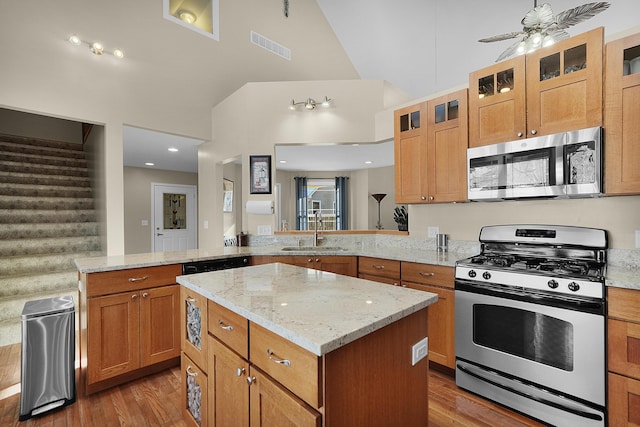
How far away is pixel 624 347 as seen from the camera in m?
1.58

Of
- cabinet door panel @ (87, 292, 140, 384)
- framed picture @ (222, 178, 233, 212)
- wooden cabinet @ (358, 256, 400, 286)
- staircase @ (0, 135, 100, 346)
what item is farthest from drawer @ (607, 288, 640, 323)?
staircase @ (0, 135, 100, 346)

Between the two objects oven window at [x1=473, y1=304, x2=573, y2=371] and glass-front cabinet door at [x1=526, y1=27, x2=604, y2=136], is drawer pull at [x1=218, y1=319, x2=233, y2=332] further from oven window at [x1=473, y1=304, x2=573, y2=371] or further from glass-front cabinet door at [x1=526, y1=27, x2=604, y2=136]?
glass-front cabinet door at [x1=526, y1=27, x2=604, y2=136]

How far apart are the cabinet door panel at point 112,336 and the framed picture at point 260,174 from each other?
5.77ft

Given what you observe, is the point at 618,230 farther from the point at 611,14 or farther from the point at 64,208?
the point at 64,208

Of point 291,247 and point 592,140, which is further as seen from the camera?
point 291,247

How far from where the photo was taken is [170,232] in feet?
23.5

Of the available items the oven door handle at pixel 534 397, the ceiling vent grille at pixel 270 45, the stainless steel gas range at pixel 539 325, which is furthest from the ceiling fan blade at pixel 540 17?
the ceiling vent grille at pixel 270 45

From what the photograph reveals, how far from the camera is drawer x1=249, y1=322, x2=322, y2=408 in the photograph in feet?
2.91

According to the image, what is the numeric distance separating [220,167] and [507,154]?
3.48 m

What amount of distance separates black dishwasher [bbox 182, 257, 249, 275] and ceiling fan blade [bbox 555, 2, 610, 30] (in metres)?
3.30

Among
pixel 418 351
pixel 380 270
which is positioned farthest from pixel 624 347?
pixel 380 270

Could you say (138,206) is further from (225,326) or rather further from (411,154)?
(225,326)

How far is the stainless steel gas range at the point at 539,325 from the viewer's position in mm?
1666

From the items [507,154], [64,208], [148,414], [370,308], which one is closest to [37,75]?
[64,208]
